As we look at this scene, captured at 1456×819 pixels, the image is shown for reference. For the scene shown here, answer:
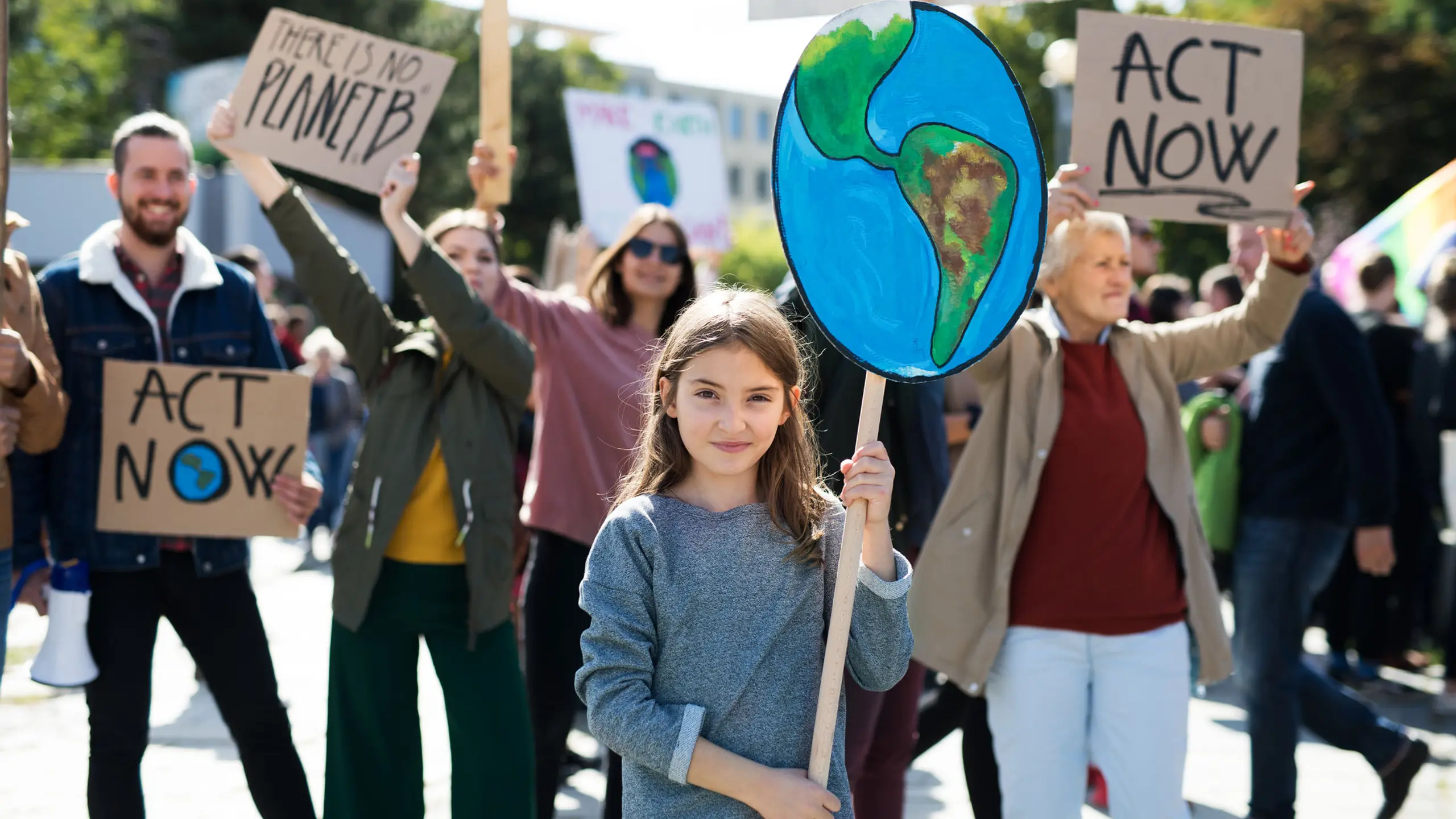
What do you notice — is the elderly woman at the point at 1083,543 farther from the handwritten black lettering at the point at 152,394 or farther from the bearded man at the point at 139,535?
the handwritten black lettering at the point at 152,394

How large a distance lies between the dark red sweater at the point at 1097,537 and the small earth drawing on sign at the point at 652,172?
5.31 metres

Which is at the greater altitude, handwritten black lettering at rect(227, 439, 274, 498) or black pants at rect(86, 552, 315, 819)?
handwritten black lettering at rect(227, 439, 274, 498)

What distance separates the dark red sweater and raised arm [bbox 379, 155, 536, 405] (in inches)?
55.8

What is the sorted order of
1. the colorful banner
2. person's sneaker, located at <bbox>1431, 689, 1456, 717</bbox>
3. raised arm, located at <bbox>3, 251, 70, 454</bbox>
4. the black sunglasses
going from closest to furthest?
raised arm, located at <bbox>3, 251, 70, 454</bbox>
the black sunglasses
person's sneaker, located at <bbox>1431, 689, 1456, 717</bbox>
the colorful banner

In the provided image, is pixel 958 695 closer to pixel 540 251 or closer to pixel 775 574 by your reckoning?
pixel 775 574

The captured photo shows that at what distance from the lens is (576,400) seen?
15.3 feet

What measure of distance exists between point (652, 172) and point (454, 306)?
515cm

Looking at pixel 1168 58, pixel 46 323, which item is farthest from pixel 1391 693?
pixel 46 323

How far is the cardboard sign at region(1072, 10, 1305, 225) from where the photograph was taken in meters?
4.11

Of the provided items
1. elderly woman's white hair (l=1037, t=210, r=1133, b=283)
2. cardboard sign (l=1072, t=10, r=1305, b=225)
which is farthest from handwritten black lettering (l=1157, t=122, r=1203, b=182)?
elderly woman's white hair (l=1037, t=210, r=1133, b=283)

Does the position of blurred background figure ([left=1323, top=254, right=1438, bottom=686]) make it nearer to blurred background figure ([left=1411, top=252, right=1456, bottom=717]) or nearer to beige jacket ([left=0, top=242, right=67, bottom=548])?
blurred background figure ([left=1411, top=252, right=1456, bottom=717])

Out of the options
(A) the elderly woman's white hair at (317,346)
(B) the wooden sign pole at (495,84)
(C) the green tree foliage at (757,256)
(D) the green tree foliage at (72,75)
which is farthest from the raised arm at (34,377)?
(C) the green tree foliage at (757,256)

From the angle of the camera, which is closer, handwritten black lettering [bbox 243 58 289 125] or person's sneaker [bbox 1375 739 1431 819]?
handwritten black lettering [bbox 243 58 289 125]

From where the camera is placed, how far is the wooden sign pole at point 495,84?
460cm
